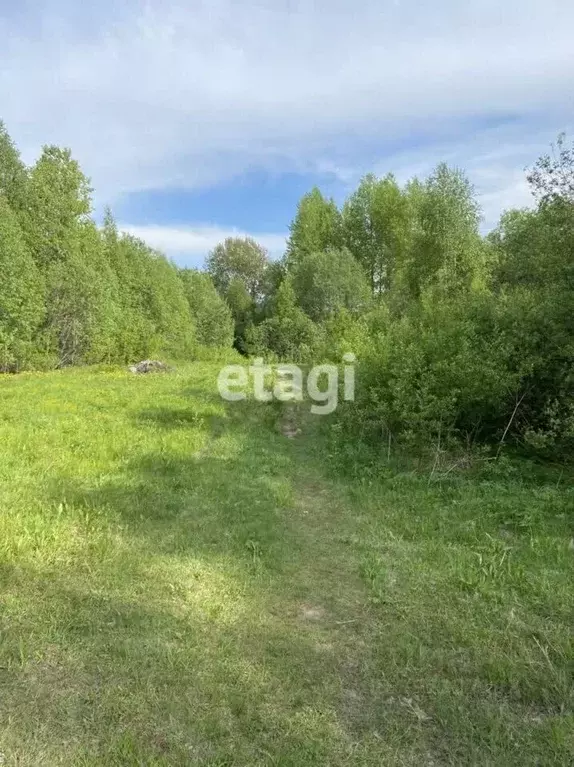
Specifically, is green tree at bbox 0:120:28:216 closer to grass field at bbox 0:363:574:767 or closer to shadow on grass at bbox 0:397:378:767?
grass field at bbox 0:363:574:767

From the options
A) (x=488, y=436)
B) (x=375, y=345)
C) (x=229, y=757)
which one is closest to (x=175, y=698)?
(x=229, y=757)

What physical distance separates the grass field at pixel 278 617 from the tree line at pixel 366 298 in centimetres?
148

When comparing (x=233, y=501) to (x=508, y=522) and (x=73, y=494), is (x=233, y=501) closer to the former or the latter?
(x=73, y=494)

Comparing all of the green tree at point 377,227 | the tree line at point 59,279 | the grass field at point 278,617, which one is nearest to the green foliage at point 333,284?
the green tree at point 377,227

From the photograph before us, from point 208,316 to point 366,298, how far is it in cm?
1619

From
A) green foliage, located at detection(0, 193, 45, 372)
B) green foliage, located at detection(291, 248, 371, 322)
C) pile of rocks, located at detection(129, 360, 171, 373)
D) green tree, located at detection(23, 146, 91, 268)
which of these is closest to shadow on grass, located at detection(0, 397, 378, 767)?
green foliage, located at detection(0, 193, 45, 372)

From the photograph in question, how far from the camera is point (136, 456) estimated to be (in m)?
7.82

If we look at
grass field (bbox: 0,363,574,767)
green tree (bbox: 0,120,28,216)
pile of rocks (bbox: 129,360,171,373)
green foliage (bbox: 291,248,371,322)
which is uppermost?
green tree (bbox: 0,120,28,216)

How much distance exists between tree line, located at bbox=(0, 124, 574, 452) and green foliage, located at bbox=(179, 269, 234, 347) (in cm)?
12

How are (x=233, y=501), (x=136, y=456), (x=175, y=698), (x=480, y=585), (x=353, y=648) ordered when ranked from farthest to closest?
1. (x=136, y=456)
2. (x=233, y=501)
3. (x=480, y=585)
4. (x=353, y=648)
5. (x=175, y=698)

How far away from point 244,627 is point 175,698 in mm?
839

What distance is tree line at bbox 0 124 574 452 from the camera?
812 cm

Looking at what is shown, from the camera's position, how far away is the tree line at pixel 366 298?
812 centimetres

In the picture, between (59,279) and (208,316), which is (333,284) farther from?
(59,279)
